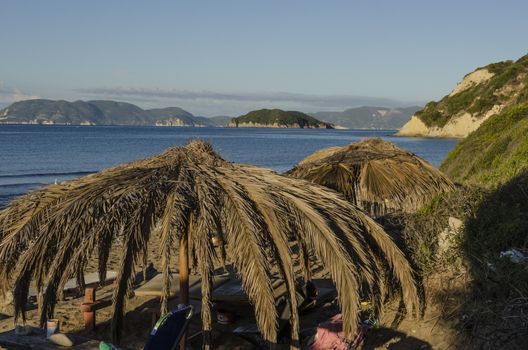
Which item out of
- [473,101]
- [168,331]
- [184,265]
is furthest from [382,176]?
[473,101]

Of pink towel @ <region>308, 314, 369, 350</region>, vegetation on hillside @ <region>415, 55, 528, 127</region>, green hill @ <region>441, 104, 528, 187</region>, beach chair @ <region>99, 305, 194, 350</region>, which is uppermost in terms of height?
vegetation on hillside @ <region>415, 55, 528, 127</region>

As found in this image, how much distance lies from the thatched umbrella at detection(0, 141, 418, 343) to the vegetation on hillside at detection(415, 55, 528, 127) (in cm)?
6134

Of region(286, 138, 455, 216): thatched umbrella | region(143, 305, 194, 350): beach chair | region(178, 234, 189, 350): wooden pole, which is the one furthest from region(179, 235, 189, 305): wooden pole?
region(286, 138, 455, 216): thatched umbrella

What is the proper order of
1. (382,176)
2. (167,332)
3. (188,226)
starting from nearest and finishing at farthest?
(167,332) < (188,226) < (382,176)

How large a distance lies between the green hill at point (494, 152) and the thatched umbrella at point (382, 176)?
179 centimetres

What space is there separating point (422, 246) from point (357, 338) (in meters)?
1.90

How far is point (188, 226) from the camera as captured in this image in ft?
19.7

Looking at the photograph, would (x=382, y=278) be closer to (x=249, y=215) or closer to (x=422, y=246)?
(x=422, y=246)

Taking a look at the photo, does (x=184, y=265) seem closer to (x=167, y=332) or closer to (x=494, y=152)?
(x=167, y=332)

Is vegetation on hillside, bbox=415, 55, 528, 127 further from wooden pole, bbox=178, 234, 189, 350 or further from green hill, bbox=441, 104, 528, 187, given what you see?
wooden pole, bbox=178, 234, 189, 350

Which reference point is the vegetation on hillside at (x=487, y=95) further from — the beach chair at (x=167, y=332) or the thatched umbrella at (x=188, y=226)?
the beach chair at (x=167, y=332)

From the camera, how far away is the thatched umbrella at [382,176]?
968cm

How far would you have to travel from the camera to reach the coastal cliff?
72.6 m

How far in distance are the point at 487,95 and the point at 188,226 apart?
77.2m
